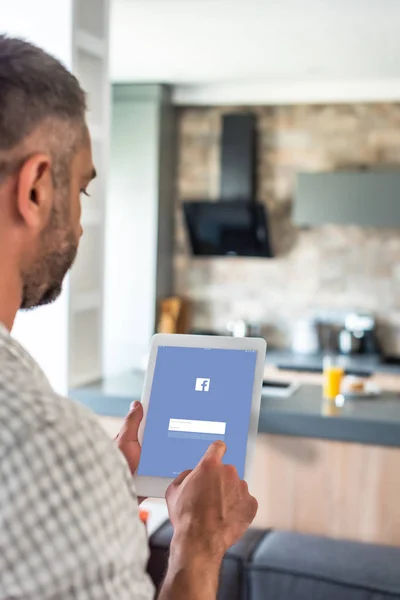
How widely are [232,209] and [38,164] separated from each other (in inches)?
167

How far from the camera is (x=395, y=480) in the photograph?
2.45 meters

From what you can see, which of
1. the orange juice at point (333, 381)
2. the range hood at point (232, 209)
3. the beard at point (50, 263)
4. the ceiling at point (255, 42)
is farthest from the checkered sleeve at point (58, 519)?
the range hood at point (232, 209)

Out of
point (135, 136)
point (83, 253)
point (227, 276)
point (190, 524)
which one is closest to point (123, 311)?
point (227, 276)

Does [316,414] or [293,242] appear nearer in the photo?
[316,414]

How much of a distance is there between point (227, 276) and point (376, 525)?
2.92 meters

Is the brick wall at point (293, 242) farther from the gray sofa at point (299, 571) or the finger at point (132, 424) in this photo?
the finger at point (132, 424)

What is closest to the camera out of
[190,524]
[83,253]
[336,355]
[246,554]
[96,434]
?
[96,434]

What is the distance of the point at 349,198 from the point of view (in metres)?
4.64

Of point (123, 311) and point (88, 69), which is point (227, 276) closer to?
point (123, 311)

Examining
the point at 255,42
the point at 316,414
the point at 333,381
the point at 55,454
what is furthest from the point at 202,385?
the point at 255,42

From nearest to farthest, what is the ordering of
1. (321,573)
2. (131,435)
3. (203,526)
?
1. (203,526)
2. (131,435)
3. (321,573)

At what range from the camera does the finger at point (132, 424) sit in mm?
1094

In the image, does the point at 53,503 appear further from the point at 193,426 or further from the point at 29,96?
the point at 193,426

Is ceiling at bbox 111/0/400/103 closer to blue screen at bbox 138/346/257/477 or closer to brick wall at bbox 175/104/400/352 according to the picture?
brick wall at bbox 175/104/400/352
